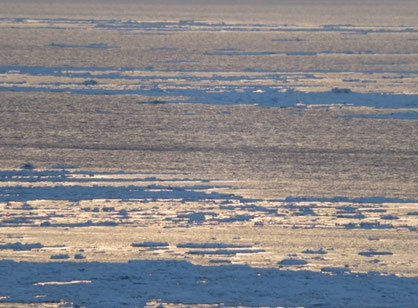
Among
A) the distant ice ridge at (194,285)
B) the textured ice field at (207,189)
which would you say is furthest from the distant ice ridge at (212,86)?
the distant ice ridge at (194,285)

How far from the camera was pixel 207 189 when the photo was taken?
10516 millimetres

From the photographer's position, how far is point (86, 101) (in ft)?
58.3

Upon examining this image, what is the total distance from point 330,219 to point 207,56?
20339 millimetres

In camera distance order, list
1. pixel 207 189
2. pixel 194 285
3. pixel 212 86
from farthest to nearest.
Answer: pixel 212 86, pixel 207 189, pixel 194 285

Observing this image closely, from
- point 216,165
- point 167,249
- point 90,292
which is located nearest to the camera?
point 90,292

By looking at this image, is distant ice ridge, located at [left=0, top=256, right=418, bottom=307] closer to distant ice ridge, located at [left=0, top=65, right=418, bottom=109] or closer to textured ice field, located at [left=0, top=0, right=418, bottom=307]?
textured ice field, located at [left=0, top=0, right=418, bottom=307]

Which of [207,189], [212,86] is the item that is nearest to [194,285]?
[207,189]

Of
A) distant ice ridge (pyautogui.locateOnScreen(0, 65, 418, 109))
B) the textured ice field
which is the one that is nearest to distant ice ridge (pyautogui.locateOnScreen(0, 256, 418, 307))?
the textured ice field

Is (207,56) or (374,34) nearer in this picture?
(207,56)

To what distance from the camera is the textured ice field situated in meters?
7.38

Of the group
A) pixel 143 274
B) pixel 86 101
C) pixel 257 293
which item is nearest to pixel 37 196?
pixel 143 274

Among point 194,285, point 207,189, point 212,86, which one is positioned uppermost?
point 212,86

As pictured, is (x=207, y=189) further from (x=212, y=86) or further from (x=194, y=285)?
(x=212, y=86)

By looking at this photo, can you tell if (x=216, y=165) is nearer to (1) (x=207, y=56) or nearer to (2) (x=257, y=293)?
(2) (x=257, y=293)
